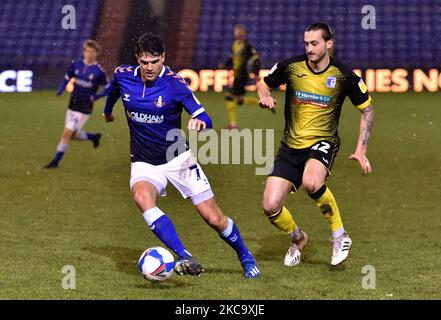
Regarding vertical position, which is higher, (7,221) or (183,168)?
(183,168)

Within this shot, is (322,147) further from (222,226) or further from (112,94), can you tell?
(112,94)

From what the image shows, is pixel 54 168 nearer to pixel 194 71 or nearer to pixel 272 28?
pixel 194 71

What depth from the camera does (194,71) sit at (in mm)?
28719

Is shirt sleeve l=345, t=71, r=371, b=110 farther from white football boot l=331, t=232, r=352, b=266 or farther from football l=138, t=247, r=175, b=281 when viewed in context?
football l=138, t=247, r=175, b=281

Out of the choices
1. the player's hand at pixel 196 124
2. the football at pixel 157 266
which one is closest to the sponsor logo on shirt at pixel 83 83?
the player's hand at pixel 196 124

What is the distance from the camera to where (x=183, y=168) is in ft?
26.9

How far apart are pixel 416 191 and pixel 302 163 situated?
483 centimetres

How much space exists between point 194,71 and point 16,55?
5655 mm

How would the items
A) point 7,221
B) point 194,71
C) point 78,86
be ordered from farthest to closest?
point 194,71 → point 78,86 → point 7,221

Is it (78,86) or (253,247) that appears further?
(78,86)

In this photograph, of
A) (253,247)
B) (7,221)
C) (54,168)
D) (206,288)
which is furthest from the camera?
(54,168)

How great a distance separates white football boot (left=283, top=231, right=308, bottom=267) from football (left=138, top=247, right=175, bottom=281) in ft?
4.52

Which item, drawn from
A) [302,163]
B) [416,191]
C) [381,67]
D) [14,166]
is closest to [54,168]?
[14,166]

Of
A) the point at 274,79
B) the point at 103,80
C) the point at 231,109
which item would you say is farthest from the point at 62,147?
the point at 274,79
